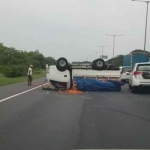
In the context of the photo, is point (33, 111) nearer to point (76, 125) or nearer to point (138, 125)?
point (76, 125)

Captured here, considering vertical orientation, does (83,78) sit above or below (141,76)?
below

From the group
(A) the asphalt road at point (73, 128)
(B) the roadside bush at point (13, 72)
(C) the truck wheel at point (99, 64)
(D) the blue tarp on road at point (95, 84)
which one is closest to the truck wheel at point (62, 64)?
(D) the blue tarp on road at point (95, 84)

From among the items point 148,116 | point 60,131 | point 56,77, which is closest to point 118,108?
point 148,116

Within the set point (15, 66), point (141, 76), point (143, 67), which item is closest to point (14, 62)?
point (15, 66)

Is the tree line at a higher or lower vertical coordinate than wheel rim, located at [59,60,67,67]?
lower

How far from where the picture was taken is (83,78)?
25031mm

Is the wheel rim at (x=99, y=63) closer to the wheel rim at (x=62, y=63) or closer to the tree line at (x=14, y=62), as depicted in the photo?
the wheel rim at (x=62, y=63)

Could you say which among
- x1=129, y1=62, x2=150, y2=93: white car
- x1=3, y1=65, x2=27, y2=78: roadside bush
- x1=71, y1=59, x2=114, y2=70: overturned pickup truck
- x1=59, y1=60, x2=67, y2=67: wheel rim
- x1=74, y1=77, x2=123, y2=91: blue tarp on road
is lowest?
x1=3, y1=65, x2=27, y2=78: roadside bush

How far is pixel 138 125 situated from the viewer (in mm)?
10594

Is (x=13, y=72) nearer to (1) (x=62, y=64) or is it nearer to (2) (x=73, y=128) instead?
(1) (x=62, y=64)

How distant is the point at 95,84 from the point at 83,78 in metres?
0.85

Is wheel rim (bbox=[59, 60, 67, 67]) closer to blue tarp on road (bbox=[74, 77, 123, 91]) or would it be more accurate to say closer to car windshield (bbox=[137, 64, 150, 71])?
blue tarp on road (bbox=[74, 77, 123, 91])

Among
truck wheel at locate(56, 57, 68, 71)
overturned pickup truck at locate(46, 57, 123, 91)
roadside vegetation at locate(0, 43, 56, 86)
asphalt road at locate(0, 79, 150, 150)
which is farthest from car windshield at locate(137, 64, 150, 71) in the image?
roadside vegetation at locate(0, 43, 56, 86)

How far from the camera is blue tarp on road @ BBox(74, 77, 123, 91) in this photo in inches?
975
